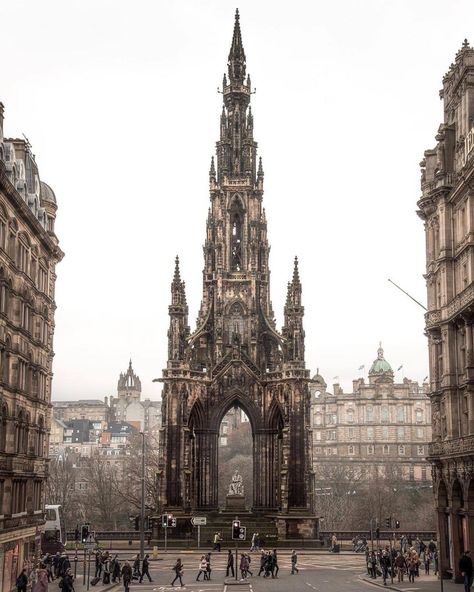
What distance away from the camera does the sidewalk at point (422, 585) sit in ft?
136

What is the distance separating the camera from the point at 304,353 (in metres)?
79.4

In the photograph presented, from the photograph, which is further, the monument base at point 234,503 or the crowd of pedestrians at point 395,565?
the monument base at point 234,503

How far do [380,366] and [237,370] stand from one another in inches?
3710

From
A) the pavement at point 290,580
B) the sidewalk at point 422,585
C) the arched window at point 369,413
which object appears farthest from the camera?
the arched window at point 369,413

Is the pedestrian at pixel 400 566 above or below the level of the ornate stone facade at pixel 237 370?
below

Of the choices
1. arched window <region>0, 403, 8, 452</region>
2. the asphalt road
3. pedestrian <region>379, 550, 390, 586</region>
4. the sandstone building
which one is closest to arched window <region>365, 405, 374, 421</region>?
the asphalt road

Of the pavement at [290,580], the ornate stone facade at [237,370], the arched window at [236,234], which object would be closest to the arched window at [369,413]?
the ornate stone facade at [237,370]

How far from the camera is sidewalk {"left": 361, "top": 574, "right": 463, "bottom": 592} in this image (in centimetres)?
4156

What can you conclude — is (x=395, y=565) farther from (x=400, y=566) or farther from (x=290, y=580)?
(x=290, y=580)

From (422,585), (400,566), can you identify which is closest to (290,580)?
(400,566)

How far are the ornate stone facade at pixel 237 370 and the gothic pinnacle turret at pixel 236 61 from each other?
869 cm

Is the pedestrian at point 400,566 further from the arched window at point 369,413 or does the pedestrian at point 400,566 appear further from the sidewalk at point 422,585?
the arched window at point 369,413

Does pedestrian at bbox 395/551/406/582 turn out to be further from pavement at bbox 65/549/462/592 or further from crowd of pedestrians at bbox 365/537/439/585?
pavement at bbox 65/549/462/592

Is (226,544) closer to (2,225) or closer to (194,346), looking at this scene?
(194,346)
